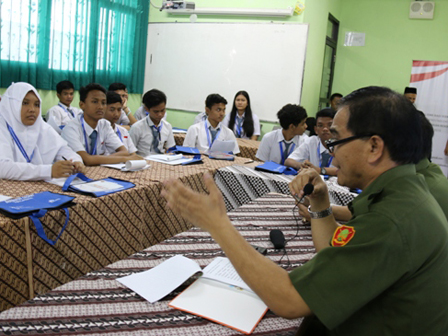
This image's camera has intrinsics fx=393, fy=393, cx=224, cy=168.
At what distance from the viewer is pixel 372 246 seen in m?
0.84

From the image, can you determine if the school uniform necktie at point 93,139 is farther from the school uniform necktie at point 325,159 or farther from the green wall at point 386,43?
the green wall at point 386,43

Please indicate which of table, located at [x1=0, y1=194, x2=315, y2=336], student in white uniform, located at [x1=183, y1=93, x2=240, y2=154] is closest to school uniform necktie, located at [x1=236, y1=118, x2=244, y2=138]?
student in white uniform, located at [x1=183, y1=93, x2=240, y2=154]

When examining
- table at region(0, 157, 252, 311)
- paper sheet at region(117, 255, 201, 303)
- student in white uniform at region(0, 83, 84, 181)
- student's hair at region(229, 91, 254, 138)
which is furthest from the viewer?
student's hair at region(229, 91, 254, 138)

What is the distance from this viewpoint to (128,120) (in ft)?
19.0

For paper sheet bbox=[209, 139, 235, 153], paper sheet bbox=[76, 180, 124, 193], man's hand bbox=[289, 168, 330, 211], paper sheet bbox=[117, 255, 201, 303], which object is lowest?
paper sheet bbox=[117, 255, 201, 303]

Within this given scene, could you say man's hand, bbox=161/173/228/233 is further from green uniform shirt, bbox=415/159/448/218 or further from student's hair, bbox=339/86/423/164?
green uniform shirt, bbox=415/159/448/218

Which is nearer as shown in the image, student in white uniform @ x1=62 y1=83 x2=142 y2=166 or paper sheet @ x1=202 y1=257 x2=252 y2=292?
paper sheet @ x1=202 y1=257 x2=252 y2=292

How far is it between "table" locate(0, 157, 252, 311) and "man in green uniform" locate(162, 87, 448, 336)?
0.92 m

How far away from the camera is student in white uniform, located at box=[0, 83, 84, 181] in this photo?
216 cm

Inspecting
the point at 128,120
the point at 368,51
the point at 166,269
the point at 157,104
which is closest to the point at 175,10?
the point at 128,120

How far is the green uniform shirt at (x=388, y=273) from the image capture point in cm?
84

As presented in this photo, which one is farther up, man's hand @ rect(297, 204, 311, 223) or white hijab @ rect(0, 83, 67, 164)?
white hijab @ rect(0, 83, 67, 164)

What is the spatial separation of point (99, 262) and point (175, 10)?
5.21 m

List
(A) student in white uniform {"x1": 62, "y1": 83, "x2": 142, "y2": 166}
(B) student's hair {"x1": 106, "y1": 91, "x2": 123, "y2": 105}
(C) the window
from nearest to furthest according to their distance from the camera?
(A) student in white uniform {"x1": 62, "y1": 83, "x2": 142, "y2": 166}
(B) student's hair {"x1": 106, "y1": 91, "x2": 123, "y2": 105}
(C) the window
